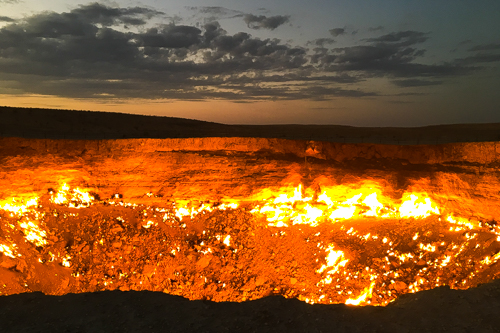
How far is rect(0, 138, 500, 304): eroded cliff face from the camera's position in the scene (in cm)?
890

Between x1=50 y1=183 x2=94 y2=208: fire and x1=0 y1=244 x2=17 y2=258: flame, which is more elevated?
x1=50 y1=183 x2=94 y2=208: fire

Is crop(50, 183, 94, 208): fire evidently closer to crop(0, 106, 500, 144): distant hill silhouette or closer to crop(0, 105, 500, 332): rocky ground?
crop(0, 105, 500, 332): rocky ground

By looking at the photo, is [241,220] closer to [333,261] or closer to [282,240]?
[282,240]

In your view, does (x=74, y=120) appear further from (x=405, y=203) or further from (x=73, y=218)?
(x=405, y=203)

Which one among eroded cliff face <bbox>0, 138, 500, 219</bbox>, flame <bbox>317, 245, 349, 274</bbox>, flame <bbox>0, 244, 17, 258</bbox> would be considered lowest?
flame <bbox>0, 244, 17, 258</bbox>

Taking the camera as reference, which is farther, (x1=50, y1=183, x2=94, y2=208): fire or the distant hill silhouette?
the distant hill silhouette

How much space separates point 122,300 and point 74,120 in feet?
148

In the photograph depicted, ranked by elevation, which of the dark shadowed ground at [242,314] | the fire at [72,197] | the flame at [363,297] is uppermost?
the dark shadowed ground at [242,314]

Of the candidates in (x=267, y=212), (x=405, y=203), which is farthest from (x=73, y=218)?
(x=405, y=203)

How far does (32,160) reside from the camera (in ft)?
34.6

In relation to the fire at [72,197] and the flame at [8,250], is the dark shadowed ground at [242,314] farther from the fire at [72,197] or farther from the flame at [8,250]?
the fire at [72,197]

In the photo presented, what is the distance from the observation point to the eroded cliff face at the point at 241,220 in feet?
29.2

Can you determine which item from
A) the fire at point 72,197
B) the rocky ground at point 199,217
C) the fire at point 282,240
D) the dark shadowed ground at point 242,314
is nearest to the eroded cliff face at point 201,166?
the rocky ground at point 199,217

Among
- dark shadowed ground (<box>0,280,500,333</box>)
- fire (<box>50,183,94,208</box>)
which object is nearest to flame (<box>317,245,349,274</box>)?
dark shadowed ground (<box>0,280,500,333</box>)
